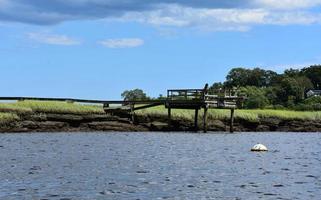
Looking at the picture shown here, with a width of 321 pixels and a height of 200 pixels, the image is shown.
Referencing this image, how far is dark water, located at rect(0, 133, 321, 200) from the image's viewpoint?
78.8 ft

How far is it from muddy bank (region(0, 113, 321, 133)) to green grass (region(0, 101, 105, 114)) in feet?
1.72

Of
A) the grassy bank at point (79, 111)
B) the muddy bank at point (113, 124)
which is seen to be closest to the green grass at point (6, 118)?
the grassy bank at point (79, 111)

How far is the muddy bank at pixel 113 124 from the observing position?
6750 cm

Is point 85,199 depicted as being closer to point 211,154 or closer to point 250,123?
point 211,154

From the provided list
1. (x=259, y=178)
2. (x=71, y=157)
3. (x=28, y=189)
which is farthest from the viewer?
(x=71, y=157)

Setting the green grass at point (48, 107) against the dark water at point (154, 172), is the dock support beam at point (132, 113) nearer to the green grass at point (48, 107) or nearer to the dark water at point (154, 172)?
the green grass at point (48, 107)

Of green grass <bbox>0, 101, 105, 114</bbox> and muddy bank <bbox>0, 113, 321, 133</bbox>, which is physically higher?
green grass <bbox>0, 101, 105, 114</bbox>

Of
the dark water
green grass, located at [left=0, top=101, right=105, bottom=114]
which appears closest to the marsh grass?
green grass, located at [left=0, top=101, right=105, bottom=114]

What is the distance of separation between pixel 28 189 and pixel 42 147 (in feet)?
69.6

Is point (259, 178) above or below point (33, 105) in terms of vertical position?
below

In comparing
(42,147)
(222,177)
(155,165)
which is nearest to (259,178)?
(222,177)

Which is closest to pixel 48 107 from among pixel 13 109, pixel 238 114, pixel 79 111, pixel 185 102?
pixel 79 111

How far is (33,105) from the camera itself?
227ft

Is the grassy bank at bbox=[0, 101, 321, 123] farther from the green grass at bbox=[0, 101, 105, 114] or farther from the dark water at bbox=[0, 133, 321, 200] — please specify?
the dark water at bbox=[0, 133, 321, 200]
